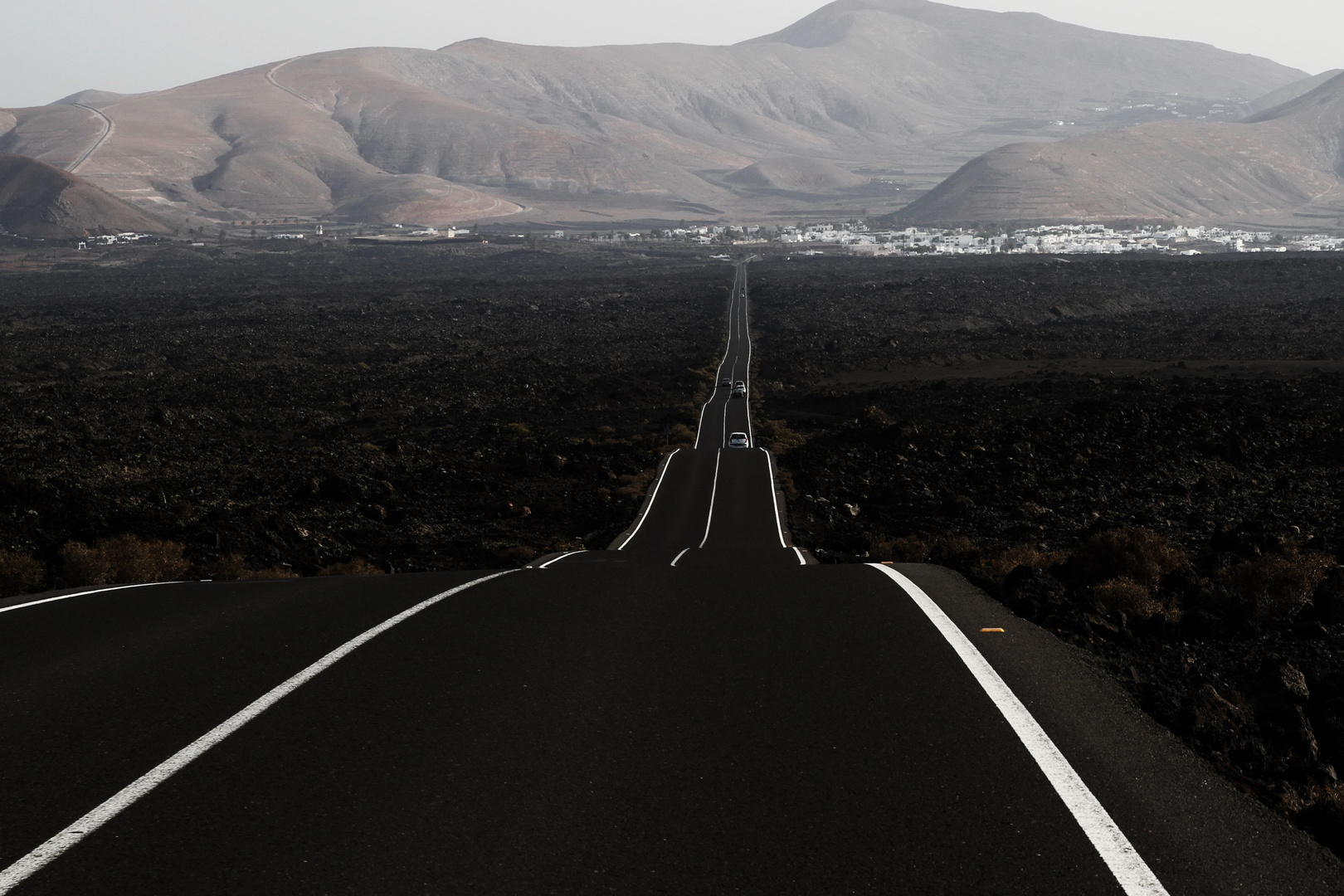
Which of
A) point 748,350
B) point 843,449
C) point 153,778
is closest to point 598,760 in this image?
point 153,778

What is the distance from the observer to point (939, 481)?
143 ft

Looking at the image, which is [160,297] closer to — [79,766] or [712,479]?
[712,479]

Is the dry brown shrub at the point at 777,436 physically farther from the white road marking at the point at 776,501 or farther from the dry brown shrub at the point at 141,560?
the dry brown shrub at the point at 141,560

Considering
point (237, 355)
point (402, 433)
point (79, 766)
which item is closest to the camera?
point (79, 766)

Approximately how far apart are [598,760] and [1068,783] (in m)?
2.34

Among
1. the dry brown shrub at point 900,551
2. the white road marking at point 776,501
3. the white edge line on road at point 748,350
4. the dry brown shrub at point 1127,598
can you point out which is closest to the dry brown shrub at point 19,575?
the dry brown shrub at point 1127,598

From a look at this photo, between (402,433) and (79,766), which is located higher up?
(79,766)

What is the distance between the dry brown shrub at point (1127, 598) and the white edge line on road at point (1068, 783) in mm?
3739

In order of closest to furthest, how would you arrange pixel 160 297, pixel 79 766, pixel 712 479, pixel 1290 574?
pixel 79 766, pixel 1290 574, pixel 712 479, pixel 160 297

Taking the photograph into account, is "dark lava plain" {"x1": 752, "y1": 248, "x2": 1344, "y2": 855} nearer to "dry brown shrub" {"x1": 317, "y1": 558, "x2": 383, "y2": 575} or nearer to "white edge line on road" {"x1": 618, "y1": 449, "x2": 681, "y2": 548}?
"white edge line on road" {"x1": 618, "y1": 449, "x2": 681, "y2": 548}

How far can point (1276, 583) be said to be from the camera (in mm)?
11852

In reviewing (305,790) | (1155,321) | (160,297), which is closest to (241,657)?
(305,790)

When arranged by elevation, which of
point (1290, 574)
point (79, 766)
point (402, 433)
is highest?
point (79, 766)

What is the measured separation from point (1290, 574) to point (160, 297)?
180 m
